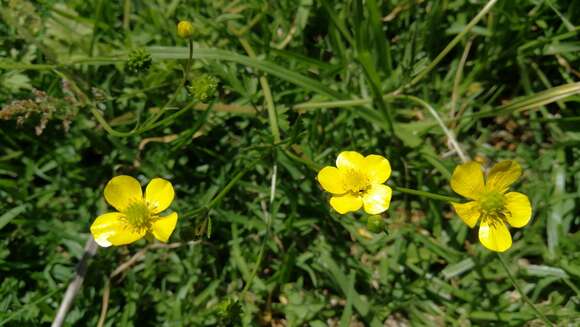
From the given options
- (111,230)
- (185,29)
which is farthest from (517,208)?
(111,230)

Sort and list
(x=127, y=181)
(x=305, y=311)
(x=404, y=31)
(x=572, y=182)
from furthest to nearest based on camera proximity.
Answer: (x=404, y=31) < (x=572, y=182) < (x=305, y=311) < (x=127, y=181)

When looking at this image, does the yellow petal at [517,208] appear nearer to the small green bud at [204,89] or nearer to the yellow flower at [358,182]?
the yellow flower at [358,182]

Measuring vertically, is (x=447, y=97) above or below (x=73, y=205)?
above

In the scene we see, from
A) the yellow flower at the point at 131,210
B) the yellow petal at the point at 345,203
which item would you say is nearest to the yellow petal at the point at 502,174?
the yellow petal at the point at 345,203

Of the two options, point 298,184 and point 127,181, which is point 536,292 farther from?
point 127,181

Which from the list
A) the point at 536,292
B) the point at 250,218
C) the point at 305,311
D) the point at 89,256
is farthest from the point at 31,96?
the point at 536,292

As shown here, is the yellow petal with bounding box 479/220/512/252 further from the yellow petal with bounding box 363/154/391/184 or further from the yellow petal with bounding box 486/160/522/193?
the yellow petal with bounding box 363/154/391/184
